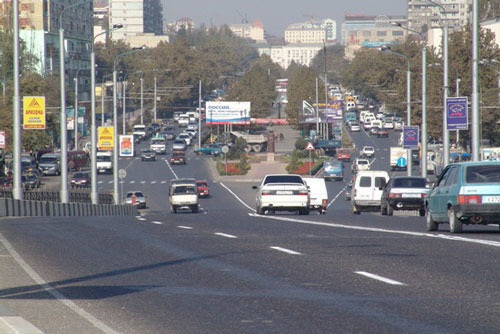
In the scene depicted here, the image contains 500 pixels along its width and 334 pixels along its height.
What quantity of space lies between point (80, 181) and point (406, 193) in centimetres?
4913

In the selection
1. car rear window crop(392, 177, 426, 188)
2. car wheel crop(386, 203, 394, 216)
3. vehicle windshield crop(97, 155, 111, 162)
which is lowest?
vehicle windshield crop(97, 155, 111, 162)

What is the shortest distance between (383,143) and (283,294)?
126735mm

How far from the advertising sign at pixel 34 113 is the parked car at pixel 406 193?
14580 millimetres

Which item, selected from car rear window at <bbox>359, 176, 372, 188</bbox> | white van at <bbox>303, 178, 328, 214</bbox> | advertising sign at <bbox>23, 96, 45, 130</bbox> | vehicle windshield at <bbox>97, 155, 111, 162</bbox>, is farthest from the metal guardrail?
vehicle windshield at <bbox>97, 155, 111, 162</bbox>

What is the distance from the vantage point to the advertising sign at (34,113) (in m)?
41.4

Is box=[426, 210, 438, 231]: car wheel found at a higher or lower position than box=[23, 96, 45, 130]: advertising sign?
lower

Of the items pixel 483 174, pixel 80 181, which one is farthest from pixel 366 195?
pixel 80 181

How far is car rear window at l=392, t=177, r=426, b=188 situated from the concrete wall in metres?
12.7

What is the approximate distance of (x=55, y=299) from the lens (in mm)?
→ 11383

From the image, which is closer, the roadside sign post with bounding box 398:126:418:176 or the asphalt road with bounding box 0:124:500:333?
the asphalt road with bounding box 0:124:500:333

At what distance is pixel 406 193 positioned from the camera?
35406 mm

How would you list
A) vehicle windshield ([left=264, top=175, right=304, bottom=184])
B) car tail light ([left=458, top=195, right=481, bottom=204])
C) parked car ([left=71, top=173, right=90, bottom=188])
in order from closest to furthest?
1. car tail light ([left=458, top=195, right=481, bottom=204])
2. vehicle windshield ([left=264, top=175, right=304, bottom=184])
3. parked car ([left=71, top=173, right=90, bottom=188])

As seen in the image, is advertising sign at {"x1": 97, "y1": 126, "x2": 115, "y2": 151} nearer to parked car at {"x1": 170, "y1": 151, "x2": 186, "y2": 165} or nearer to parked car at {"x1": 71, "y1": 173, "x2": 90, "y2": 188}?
parked car at {"x1": 71, "y1": 173, "x2": 90, "y2": 188}

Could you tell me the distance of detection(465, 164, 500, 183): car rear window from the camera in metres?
20.2
